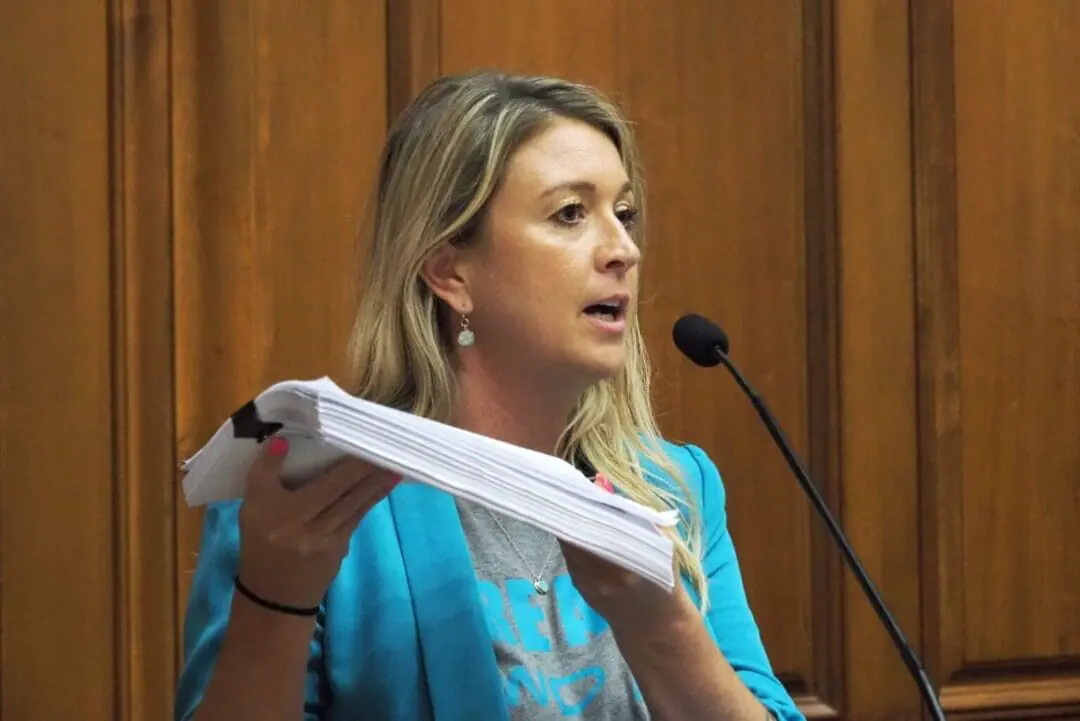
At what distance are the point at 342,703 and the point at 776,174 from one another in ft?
2.81

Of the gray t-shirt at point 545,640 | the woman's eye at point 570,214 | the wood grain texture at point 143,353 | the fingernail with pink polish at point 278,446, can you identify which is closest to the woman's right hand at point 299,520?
the fingernail with pink polish at point 278,446

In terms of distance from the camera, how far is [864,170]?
1559 mm

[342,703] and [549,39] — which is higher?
[549,39]

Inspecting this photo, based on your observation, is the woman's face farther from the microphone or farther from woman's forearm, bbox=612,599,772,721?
woman's forearm, bbox=612,599,772,721

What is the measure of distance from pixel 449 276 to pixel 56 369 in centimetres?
44

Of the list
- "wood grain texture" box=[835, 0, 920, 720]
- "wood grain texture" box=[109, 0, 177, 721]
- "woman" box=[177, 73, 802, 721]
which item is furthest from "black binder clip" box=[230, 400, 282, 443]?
"wood grain texture" box=[835, 0, 920, 720]

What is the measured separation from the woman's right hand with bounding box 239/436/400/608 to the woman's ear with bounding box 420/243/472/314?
328mm

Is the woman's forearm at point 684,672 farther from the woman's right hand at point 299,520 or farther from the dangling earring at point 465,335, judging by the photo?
the dangling earring at point 465,335

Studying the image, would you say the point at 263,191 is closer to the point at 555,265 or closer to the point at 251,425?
the point at 555,265

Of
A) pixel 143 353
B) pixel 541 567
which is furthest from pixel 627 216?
pixel 143 353

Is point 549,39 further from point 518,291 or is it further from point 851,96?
point 518,291

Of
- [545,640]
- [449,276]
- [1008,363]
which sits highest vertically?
[449,276]

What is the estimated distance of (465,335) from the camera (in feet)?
3.48

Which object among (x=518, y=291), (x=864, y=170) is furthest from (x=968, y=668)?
(x=518, y=291)
